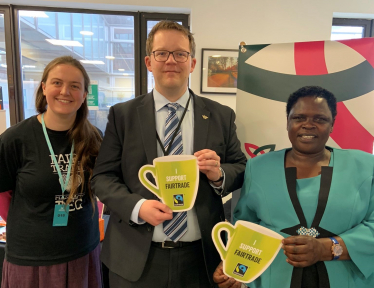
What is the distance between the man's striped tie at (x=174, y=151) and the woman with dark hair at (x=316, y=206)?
0.78ft

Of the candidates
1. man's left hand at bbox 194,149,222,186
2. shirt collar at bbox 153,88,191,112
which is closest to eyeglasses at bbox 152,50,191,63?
shirt collar at bbox 153,88,191,112

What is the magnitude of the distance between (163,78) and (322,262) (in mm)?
1005

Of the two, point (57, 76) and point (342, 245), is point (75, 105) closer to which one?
point (57, 76)

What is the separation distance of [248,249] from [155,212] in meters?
0.36

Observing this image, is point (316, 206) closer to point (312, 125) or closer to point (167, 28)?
point (312, 125)

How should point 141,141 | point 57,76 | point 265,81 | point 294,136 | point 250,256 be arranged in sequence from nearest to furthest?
1. point 250,256
2. point 294,136
3. point 141,141
4. point 57,76
5. point 265,81

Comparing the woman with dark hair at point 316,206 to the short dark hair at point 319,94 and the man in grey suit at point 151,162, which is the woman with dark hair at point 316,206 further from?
the man in grey suit at point 151,162

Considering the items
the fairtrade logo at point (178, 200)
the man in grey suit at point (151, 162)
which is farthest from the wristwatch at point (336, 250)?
the fairtrade logo at point (178, 200)

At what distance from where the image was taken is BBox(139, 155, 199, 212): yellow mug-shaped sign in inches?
38.2

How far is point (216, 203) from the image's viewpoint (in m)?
1.28

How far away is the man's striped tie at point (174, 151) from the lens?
1.18 metres

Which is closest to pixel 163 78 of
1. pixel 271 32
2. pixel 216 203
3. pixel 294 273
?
pixel 216 203

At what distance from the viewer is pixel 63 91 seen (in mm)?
1393

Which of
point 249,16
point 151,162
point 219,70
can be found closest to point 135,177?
point 151,162
